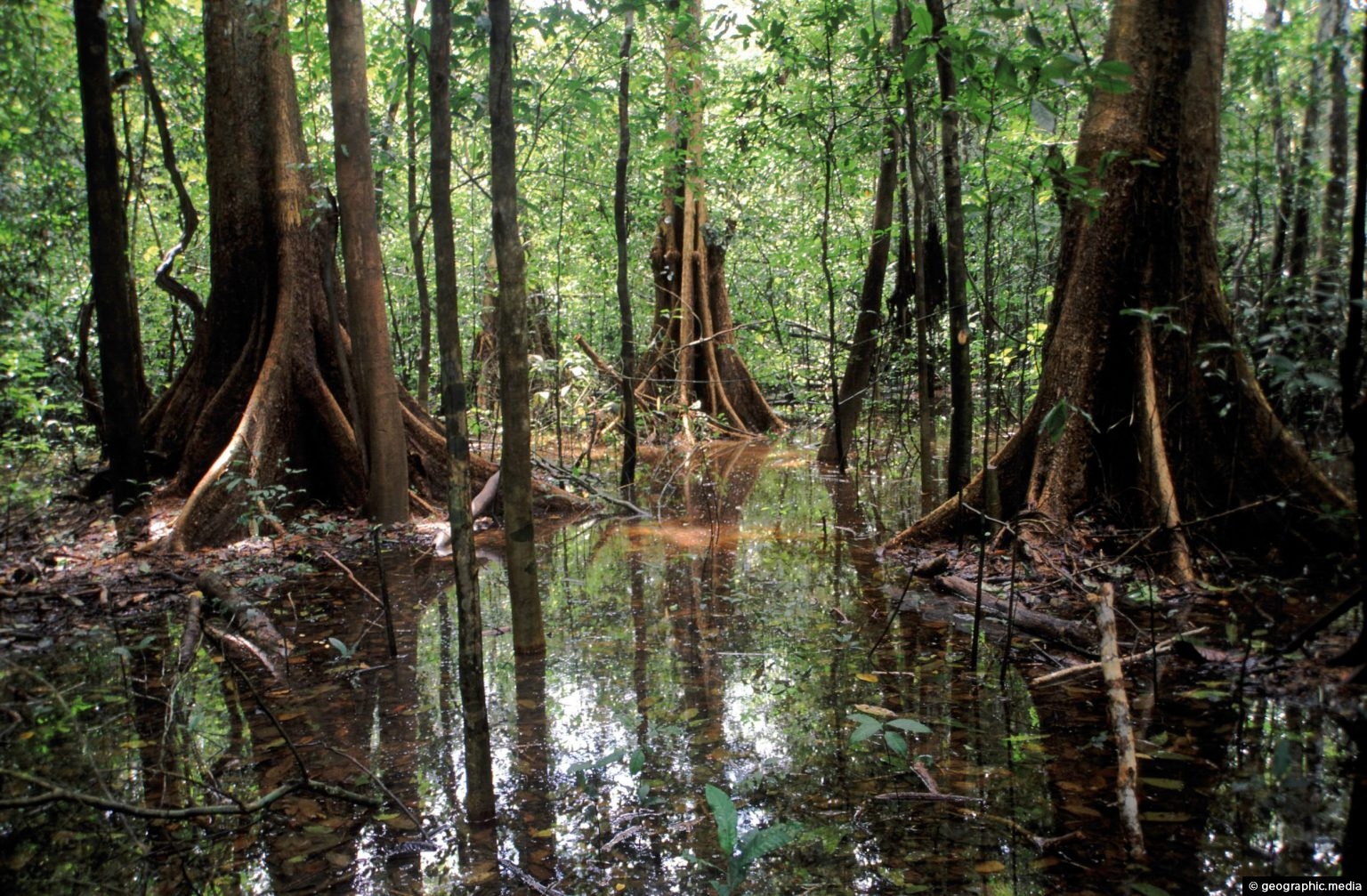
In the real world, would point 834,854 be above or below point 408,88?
below

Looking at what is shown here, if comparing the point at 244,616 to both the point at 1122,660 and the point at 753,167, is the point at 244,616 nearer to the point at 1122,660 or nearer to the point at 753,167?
the point at 1122,660

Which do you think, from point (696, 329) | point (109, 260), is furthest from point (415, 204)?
point (696, 329)

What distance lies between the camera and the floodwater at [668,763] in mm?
2990

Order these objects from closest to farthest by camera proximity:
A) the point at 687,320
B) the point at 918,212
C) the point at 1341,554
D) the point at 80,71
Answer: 1. the point at 1341,554
2. the point at 80,71
3. the point at 918,212
4. the point at 687,320

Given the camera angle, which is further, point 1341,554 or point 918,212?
point 918,212

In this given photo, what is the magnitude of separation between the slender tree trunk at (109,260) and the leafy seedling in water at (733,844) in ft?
25.1

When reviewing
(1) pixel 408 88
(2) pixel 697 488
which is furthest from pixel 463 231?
(1) pixel 408 88

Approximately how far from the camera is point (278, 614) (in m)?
6.29

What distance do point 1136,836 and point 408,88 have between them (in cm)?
607

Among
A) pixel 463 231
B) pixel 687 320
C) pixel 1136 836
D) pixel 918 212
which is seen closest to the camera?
pixel 1136 836

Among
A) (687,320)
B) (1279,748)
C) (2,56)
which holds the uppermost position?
(2,56)

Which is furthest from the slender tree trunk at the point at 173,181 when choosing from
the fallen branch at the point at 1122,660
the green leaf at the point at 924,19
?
the fallen branch at the point at 1122,660

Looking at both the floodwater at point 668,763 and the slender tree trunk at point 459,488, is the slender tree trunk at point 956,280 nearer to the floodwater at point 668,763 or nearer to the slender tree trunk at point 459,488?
the floodwater at point 668,763

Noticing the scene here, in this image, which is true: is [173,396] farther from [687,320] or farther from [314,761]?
[687,320]
